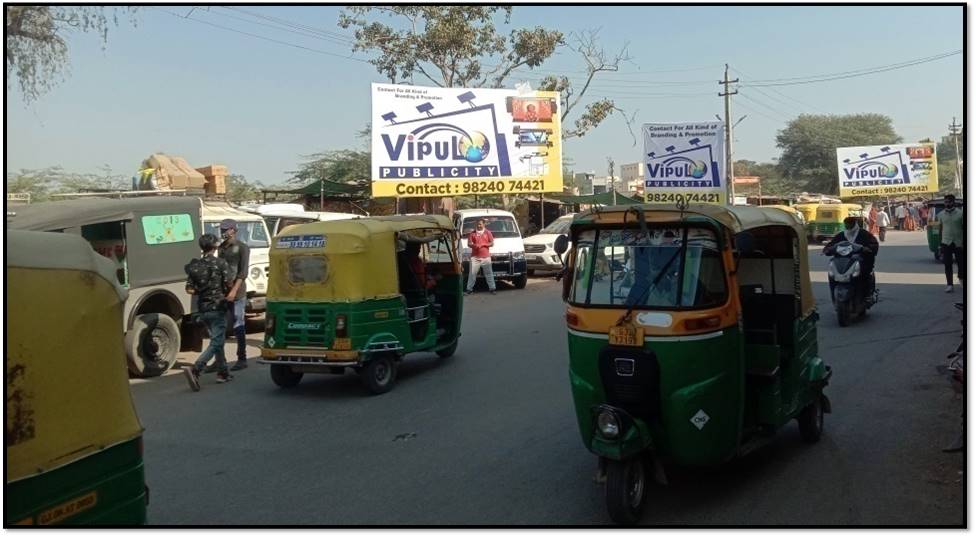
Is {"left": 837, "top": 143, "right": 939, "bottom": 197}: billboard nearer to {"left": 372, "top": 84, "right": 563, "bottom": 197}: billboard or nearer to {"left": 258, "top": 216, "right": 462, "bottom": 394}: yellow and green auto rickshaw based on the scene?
{"left": 372, "top": 84, "right": 563, "bottom": 197}: billboard

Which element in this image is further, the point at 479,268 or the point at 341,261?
the point at 479,268

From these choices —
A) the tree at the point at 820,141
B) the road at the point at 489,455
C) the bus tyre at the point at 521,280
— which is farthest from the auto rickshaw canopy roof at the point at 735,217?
the tree at the point at 820,141

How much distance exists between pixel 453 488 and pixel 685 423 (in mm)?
1677

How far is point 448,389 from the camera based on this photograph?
29.2 ft

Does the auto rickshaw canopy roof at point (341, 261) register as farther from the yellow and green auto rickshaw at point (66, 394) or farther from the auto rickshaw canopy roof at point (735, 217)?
the yellow and green auto rickshaw at point (66, 394)

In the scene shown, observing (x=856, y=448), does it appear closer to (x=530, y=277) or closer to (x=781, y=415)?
(x=781, y=415)

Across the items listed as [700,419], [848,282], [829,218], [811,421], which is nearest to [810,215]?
[829,218]

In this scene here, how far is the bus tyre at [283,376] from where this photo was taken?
9141 mm

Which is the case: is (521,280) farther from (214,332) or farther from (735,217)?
(735,217)

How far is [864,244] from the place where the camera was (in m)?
12.5

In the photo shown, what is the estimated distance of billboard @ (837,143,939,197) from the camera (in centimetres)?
3697

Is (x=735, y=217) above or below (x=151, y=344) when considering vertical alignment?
above

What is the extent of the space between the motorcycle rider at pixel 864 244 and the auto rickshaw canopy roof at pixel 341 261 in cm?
726

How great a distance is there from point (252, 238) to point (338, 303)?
690 cm
